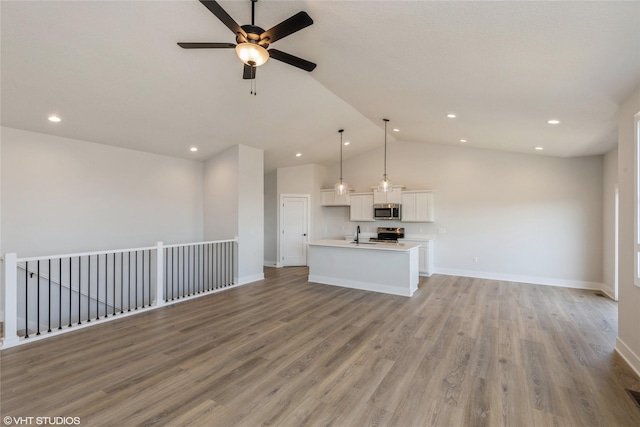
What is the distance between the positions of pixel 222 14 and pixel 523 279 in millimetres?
7460

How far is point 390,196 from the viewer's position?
7.62 meters

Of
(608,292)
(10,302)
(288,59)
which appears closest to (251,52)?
(288,59)

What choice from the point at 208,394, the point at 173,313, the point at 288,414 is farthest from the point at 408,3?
the point at 173,313

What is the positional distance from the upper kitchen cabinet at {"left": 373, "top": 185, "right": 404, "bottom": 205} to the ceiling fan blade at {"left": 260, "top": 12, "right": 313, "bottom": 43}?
5.75 m

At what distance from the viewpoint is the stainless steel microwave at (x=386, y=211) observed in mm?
7457

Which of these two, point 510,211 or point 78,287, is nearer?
point 78,287

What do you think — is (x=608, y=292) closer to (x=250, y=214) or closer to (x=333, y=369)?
(x=333, y=369)

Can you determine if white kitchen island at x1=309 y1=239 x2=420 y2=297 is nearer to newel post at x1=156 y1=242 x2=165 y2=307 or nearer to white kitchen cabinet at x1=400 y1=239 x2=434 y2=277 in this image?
white kitchen cabinet at x1=400 y1=239 x2=434 y2=277

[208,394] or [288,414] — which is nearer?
[288,414]

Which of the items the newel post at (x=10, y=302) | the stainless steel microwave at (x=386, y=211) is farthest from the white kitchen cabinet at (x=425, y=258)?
the newel post at (x=10, y=302)

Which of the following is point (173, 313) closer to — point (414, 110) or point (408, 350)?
point (408, 350)

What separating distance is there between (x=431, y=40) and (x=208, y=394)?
365cm

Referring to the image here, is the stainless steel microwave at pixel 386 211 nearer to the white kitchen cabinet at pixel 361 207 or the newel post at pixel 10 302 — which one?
the white kitchen cabinet at pixel 361 207

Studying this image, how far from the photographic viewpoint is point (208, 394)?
2.40m
